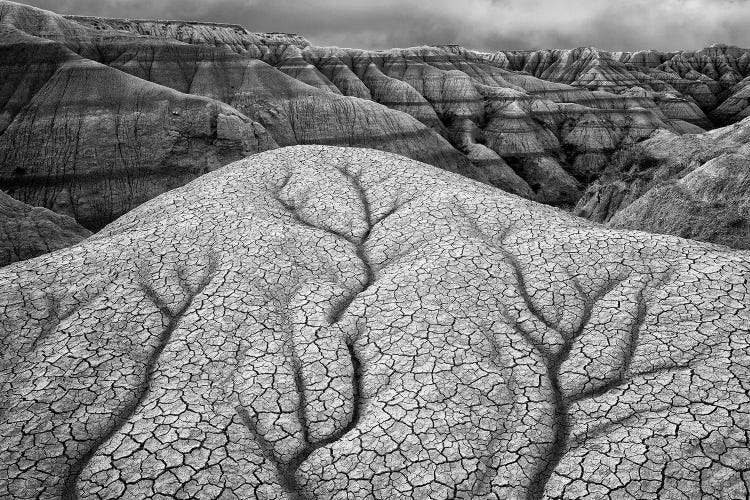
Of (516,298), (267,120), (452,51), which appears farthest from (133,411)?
(452,51)

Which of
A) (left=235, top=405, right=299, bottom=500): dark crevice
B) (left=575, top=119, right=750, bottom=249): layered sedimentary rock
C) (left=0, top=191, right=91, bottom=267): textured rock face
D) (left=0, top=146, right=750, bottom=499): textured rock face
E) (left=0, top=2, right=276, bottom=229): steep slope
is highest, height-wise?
(left=575, top=119, right=750, bottom=249): layered sedimentary rock

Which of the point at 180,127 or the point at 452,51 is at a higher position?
the point at 452,51

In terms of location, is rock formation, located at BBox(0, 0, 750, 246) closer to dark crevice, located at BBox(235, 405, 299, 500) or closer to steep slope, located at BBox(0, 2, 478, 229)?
steep slope, located at BBox(0, 2, 478, 229)

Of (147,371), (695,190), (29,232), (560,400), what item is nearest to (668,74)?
(695,190)

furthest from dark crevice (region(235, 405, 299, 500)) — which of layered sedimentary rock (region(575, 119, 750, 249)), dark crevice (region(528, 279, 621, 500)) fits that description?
layered sedimentary rock (region(575, 119, 750, 249))

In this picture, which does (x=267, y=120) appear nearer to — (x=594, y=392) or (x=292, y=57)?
(x=292, y=57)

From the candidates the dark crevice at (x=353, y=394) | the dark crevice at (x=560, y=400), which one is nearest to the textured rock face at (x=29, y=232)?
the dark crevice at (x=353, y=394)

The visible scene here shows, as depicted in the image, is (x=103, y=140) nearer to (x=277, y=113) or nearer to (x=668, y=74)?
(x=277, y=113)
